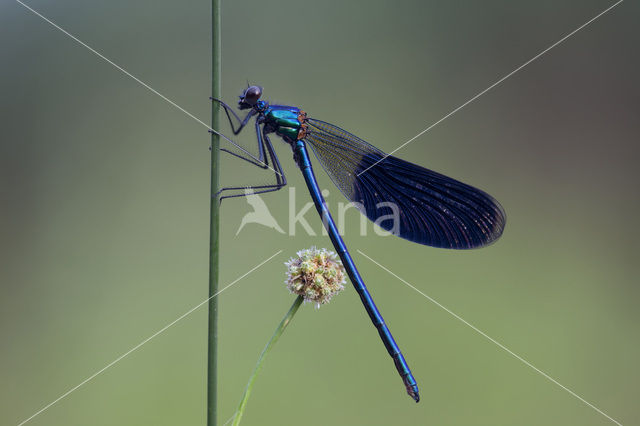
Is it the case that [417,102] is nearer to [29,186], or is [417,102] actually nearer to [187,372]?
[187,372]

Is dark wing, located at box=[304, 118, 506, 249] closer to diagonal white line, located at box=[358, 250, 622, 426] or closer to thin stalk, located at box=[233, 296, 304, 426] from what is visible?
diagonal white line, located at box=[358, 250, 622, 426]

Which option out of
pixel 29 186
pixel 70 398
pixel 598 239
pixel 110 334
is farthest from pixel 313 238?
pixel 598 239

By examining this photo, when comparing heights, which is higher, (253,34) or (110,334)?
(253,34)

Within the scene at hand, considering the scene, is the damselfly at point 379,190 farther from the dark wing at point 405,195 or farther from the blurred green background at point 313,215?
the blurred green background at point 313,215

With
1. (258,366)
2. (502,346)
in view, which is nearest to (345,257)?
(258,366)

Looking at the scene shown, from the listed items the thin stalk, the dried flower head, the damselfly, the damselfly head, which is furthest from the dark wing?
the thin stalk

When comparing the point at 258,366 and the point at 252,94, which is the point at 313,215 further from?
the point at 258,366
